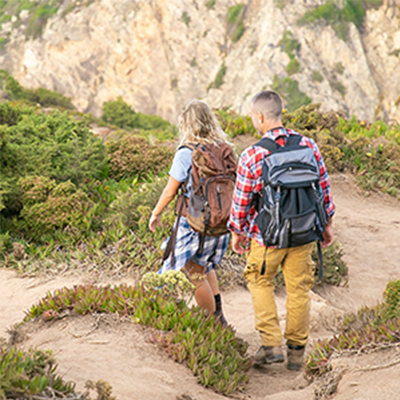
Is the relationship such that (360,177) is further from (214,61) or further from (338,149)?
(214,61)

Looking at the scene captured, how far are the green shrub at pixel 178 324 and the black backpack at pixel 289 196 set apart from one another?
2.82 feet

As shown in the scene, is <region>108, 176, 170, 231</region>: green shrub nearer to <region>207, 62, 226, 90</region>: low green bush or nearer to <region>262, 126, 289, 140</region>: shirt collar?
<region>262, 126, 289, 140</region>: shirt collar

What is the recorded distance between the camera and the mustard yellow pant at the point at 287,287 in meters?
3.48

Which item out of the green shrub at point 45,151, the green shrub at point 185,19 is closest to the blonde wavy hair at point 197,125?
the green shrub at point 45,151

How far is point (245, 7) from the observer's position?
58.8 m

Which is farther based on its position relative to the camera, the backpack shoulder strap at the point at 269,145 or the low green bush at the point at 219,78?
the low green bush at the point at 219,78

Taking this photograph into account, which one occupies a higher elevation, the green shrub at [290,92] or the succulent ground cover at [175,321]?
the green shrub at [290,92]

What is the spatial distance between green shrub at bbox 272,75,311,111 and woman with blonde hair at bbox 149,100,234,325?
49144mm

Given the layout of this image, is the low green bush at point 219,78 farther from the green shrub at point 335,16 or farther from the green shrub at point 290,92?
the green shrub at point 335,16

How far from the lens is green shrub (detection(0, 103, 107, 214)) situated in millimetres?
7172

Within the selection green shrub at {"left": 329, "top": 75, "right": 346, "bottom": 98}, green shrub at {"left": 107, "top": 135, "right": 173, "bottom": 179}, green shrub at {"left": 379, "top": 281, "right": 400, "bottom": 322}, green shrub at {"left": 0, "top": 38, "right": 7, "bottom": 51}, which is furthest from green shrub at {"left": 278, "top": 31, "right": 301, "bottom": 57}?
green shrub at {"left": 379, "top": 281, "right": 400, "bottom": 322}

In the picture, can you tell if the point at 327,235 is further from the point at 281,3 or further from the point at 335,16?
the point at 335,16

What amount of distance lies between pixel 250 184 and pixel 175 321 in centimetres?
125

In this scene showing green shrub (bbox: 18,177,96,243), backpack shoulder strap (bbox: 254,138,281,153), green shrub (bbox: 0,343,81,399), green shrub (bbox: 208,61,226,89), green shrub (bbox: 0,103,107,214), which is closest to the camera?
green shrub (bbox: 0,343,81,399)
